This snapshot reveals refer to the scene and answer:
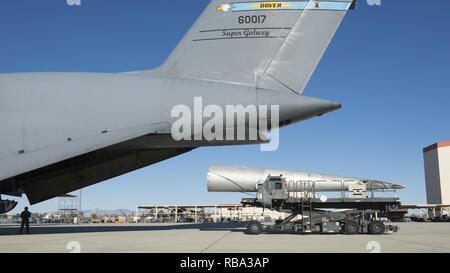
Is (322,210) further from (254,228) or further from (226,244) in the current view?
(226,244)

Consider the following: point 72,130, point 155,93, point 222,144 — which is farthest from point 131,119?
point 222,144

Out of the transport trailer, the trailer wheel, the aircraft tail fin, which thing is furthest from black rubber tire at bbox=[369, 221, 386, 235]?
the aircraft tail fin

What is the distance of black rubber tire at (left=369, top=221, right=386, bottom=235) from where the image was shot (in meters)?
14.4

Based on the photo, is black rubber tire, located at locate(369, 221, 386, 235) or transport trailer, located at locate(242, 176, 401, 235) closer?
black rubber tire, located at locate(369, 221, 386, 235)

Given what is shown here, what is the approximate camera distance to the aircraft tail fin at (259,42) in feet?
31.7

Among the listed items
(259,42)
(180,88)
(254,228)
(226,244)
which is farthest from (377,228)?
(180,88)

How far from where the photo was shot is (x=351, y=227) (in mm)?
14898

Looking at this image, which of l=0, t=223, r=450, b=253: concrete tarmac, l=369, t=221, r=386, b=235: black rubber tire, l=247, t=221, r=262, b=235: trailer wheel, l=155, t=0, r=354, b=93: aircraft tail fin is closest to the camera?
l=0, t=223, r=450, b=253: concrete tarmac

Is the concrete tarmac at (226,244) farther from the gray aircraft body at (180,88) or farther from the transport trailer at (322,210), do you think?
the gray aircraft body at (180,88)

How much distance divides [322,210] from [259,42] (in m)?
8.57

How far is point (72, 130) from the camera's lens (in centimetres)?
953

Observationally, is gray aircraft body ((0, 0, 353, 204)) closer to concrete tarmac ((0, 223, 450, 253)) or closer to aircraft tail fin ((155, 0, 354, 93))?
aircraft tail fin ((155, 0, 354, 93))
